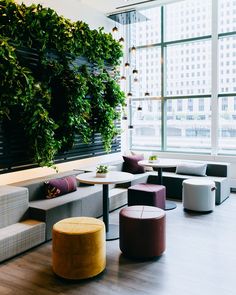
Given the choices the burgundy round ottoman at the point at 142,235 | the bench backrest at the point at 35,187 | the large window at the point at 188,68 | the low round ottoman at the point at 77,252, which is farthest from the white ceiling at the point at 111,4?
the low round ottoman at the point at 77,252

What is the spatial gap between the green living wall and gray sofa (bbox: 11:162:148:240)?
42 centimetres

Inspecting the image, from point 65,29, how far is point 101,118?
1.75 m

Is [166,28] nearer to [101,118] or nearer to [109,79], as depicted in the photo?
[109,79]

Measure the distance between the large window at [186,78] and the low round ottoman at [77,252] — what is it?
163 inches

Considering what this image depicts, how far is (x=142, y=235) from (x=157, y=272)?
0.44 meters

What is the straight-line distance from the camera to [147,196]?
523 centimetres

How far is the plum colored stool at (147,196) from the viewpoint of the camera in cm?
520

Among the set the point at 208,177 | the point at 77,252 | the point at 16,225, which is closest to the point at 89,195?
the point at 16,225

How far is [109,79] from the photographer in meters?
6.32

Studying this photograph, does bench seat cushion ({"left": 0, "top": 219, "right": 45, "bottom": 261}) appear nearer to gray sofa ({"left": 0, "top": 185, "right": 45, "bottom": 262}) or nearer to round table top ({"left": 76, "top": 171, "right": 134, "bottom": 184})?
gray sofa ({"left": 0, "top": 185, "right": 45, "bottom": 262})

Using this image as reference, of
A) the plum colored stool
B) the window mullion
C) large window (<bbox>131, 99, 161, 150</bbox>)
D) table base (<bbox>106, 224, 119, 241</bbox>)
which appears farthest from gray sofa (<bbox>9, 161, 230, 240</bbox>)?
large window (<bbox>131, 99, 161, 150</bbox>)

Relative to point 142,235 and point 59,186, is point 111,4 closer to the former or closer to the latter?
point 59,186

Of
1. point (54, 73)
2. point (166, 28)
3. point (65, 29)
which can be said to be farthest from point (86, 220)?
point (166, 28)

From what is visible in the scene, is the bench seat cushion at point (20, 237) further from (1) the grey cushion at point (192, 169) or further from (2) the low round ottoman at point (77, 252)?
(1) the grey cushion at point (192, 169)
